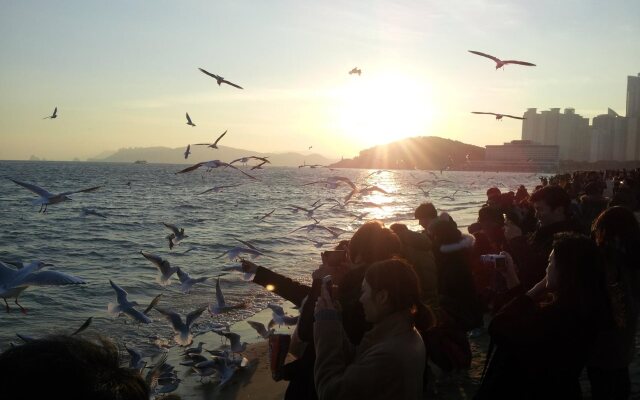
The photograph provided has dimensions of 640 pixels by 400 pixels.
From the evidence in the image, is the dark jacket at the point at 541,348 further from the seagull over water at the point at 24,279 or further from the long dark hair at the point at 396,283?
the seagull over water at the point at 24,279

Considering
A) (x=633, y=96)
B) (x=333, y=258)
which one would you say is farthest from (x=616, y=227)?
(x=633, y=96)

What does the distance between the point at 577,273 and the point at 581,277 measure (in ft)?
0.09

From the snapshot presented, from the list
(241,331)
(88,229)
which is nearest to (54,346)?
(241,331)

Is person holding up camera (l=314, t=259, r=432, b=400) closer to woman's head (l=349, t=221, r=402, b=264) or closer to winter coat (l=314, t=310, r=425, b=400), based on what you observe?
winter coat (l=314, t=310, r=425, b=400)

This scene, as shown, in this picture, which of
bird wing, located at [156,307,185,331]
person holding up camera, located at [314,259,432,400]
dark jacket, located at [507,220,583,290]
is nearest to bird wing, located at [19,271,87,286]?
person holding up camera, located at [314,259,432,400]

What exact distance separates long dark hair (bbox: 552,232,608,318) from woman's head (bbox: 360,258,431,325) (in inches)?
32.5

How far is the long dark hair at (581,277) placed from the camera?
9.08 ft

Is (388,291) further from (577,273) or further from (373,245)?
(577,273)

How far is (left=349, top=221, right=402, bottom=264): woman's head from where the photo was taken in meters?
3.33

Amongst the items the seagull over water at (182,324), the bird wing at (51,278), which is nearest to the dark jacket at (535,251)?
the bird wing at (51,278)

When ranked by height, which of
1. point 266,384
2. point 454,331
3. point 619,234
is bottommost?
point 266,384

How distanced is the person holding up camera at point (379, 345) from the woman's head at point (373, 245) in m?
0.71

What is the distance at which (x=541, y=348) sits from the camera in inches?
107

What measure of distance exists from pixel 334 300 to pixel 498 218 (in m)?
4.73
